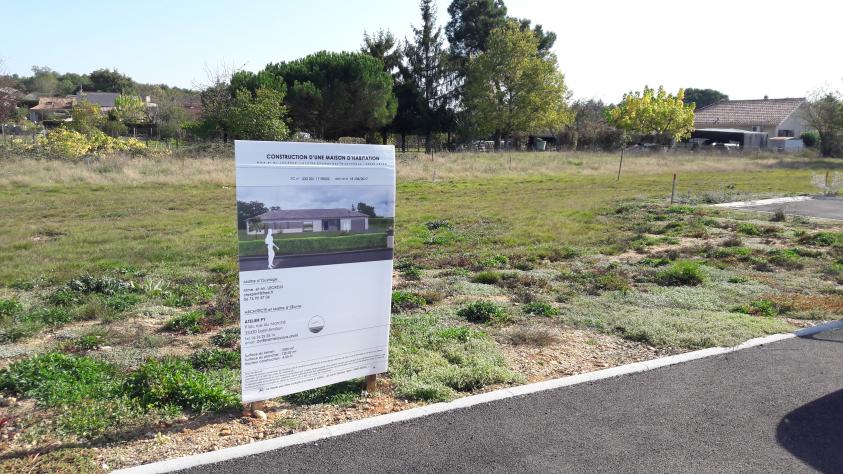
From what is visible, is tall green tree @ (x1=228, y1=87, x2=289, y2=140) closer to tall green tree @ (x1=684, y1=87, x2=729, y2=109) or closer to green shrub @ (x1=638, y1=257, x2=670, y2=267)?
green shrub @ (x1=638, y1=257, x2=670, y2=267)

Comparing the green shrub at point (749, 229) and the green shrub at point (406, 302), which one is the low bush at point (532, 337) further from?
the green shrub at point (749, 229)

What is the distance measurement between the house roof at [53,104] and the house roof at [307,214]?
86935 mm

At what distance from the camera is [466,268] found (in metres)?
10.2

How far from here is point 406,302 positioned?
770cm

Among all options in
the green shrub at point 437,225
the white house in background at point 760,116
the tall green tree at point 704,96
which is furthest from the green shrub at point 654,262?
the tall green tree at point 704,96

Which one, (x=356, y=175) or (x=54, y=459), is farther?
(x=356, y=175)

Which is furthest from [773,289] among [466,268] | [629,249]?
[466,268]

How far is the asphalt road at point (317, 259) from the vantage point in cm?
408

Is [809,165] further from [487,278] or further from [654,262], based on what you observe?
[487,278]

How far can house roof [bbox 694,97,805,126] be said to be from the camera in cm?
7444

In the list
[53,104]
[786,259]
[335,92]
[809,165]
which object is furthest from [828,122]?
[53,104]

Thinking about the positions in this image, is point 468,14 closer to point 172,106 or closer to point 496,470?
point 172,106

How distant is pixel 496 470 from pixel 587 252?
27.5ft

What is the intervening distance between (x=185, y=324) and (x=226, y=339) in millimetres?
709
